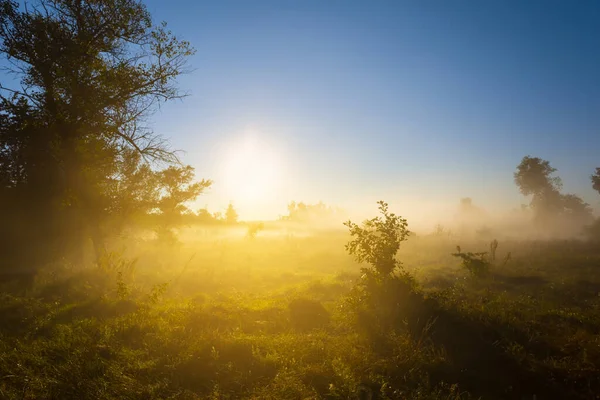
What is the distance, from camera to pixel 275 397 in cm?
502

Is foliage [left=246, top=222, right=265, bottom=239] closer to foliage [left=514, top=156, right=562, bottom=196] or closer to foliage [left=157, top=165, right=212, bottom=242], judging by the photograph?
foliage [left=157, top=165, right=212, bottom=242]

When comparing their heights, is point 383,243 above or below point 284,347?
above

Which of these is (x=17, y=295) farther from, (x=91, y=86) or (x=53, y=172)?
(x=91, y=86)

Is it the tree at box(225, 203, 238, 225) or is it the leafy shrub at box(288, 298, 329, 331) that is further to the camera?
the tree at box(225, 203, 238, 225)

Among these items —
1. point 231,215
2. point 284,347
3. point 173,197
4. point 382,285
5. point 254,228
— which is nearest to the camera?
point 284,347

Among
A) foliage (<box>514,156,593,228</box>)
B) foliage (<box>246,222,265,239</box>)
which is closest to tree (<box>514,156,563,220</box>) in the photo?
foliage (<box>514,156,593,228</box>)

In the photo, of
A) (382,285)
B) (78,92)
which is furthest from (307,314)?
(78,92)

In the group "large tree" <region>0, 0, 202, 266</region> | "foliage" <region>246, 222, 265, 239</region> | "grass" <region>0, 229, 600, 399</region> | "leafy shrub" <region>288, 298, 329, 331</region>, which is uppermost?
"large tree" <region>0, 0, 202, 266</region>

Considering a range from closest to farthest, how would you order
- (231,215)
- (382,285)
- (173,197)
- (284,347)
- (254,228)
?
(284,347), (382,285), (173,197), (254,228), (231,215)

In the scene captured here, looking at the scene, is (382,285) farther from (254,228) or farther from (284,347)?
(254,228)

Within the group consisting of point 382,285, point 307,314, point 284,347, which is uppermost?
point 382,285

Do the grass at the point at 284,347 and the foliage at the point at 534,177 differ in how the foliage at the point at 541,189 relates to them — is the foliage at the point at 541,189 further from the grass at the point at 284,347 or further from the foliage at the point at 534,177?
the grass at the point at 284,347

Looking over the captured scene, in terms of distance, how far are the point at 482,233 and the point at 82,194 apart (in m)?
62.1

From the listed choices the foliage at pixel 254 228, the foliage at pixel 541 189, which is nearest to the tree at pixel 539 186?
the foliage at pixel 541 189
